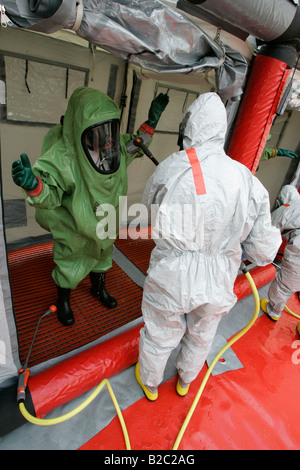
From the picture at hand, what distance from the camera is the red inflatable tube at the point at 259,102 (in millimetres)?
1745

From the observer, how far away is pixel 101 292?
2.02 m

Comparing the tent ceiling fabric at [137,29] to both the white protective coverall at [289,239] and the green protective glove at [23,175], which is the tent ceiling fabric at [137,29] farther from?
the white protective coverall at [289,239]

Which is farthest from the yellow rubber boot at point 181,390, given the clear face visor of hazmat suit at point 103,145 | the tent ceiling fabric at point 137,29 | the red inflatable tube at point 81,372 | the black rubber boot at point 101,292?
the tent ceiling fabric at point 137,29

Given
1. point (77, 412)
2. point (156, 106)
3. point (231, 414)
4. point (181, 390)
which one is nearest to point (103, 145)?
point (156, 106)

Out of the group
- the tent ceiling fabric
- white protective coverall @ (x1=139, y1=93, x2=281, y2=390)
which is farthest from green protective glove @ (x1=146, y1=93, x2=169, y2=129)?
white protective coverall @ (x1=139, y1=93, x2=281, y2=390)

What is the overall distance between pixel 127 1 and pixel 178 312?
55.0 inches

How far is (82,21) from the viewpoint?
1012 mm

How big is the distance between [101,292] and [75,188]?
36.1 inches

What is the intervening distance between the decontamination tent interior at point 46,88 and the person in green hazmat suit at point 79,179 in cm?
30

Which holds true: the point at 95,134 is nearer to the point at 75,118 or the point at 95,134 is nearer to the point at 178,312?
the point at 75,118

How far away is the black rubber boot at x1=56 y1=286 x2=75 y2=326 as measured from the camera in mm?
1775

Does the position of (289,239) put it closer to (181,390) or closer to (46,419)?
(181,390)

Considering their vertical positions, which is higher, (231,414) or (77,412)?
(77,412)
